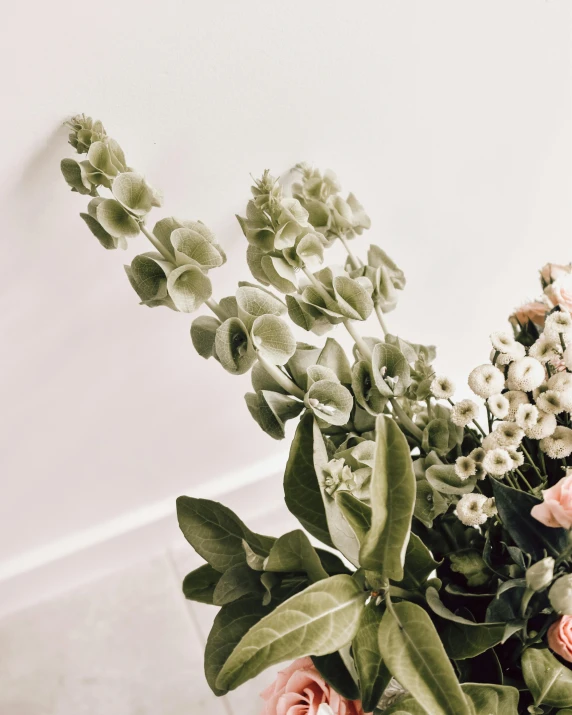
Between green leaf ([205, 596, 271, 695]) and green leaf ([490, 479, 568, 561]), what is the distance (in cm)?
16

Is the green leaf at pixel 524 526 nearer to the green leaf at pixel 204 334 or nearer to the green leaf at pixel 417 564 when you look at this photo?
the green leaf at pixel 417 564

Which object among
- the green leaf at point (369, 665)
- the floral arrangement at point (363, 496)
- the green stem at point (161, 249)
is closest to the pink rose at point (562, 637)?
the floral arrangement at point (363, 496)

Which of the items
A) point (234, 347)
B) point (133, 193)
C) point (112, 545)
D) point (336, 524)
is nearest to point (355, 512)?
point (336, 524)

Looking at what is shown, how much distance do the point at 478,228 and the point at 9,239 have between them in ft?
1.50

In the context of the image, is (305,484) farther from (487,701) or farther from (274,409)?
(487,701)

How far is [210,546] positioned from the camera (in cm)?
42

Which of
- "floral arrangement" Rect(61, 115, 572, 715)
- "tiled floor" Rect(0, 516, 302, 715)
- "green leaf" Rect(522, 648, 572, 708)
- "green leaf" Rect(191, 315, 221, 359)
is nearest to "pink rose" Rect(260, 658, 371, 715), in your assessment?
"floral arrangement" Rect(61, 115, 572, 715)

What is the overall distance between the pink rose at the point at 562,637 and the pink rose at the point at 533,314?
8.4 inches

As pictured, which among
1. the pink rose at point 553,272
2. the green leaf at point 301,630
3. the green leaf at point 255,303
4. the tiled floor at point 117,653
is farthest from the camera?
the tiled floor at point 117,653

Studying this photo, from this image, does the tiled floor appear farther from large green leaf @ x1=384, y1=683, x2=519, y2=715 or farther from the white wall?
large green leaf @ x1=384, y1=683, x2=519, y2=715

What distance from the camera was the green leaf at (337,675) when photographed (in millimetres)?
380

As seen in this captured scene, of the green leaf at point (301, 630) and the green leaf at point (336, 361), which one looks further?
the green leaf at point (336, 361)

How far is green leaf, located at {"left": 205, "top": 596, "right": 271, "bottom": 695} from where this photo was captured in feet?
1.29

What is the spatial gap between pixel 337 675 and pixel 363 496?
0.34 ft
